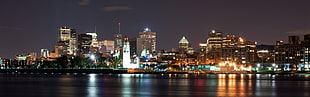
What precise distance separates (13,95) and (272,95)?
31.9 m

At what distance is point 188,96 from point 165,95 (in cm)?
411

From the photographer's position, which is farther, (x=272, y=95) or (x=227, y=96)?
(x=272, y=95)

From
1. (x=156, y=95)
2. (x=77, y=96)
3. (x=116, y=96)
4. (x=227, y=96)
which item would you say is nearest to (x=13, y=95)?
(x=77, y=96)

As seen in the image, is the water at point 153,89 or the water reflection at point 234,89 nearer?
the water at point 153,89

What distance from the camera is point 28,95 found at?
234 feet

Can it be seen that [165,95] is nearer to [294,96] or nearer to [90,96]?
[90,96]

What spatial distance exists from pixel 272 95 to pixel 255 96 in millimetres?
4219

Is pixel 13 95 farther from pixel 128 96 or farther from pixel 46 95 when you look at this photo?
pixel 128 96

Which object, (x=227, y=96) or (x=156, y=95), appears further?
(x=156, y=95)

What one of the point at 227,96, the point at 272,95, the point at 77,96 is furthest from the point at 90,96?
the point at 272,95

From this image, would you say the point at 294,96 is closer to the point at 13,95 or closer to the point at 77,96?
the point at 77,96

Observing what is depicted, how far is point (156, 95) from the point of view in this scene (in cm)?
7194

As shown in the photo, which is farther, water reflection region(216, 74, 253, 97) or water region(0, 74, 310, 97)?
water reflection region(216, 74, 253, 97)

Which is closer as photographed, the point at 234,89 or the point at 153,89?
the point at 234,89
